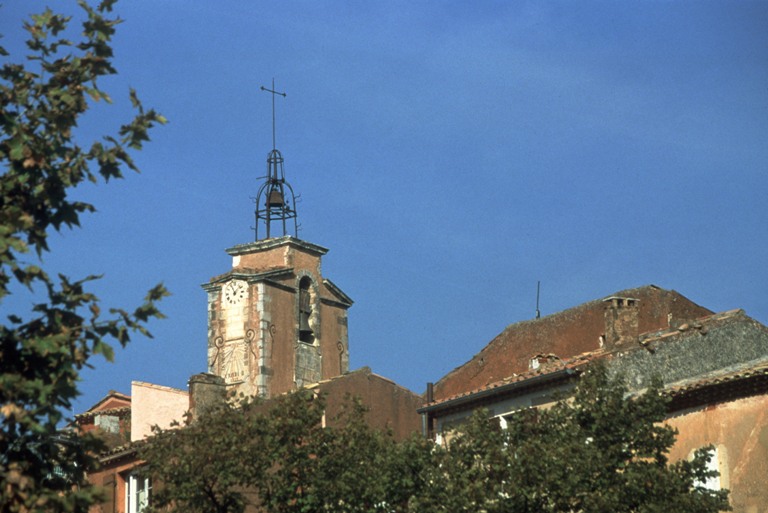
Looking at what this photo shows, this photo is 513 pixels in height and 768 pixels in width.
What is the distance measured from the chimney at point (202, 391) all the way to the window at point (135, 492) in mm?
3013

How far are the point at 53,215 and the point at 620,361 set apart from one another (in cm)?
2480

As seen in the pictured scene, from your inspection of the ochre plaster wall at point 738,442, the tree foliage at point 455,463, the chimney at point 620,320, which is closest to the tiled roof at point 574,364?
the ochre plaster wall at point 738,442

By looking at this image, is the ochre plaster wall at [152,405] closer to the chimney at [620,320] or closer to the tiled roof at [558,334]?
the tiled roof at [558,334]

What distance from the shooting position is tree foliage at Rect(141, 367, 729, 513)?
26750 millimetres

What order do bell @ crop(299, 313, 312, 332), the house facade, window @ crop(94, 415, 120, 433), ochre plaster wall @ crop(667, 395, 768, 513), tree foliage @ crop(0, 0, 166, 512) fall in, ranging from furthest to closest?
bell @ crop(299, 313, 312, 332), window @ crop(94, 415, 120, 433), the house facade, ochre plaster wall @ crop(667, 395, 768, 513), tree foliage @ crop(0, 0, 166, 512)

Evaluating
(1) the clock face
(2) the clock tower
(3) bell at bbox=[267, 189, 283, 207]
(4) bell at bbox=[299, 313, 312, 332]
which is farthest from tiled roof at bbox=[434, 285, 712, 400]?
(3) bell at bbox=[267, 189, 283, 207]

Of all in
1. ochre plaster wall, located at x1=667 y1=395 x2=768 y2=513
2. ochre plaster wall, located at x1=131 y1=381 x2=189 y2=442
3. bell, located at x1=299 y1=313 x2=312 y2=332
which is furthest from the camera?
bell, located at x1=299 y1=313 x2=312 y2=332

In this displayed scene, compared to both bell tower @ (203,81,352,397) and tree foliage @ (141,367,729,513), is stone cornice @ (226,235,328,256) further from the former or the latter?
tree foliage @ (141,367,729,513)

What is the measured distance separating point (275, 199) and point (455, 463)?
33296 mm

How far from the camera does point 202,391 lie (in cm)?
4775

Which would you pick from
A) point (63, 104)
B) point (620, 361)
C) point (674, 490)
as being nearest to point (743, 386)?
point (620, 361)

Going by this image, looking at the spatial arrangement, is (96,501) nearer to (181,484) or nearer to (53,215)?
(53,215)

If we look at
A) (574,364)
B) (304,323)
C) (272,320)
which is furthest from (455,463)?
(304,323)

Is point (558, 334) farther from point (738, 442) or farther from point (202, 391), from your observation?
point (738, 442)
